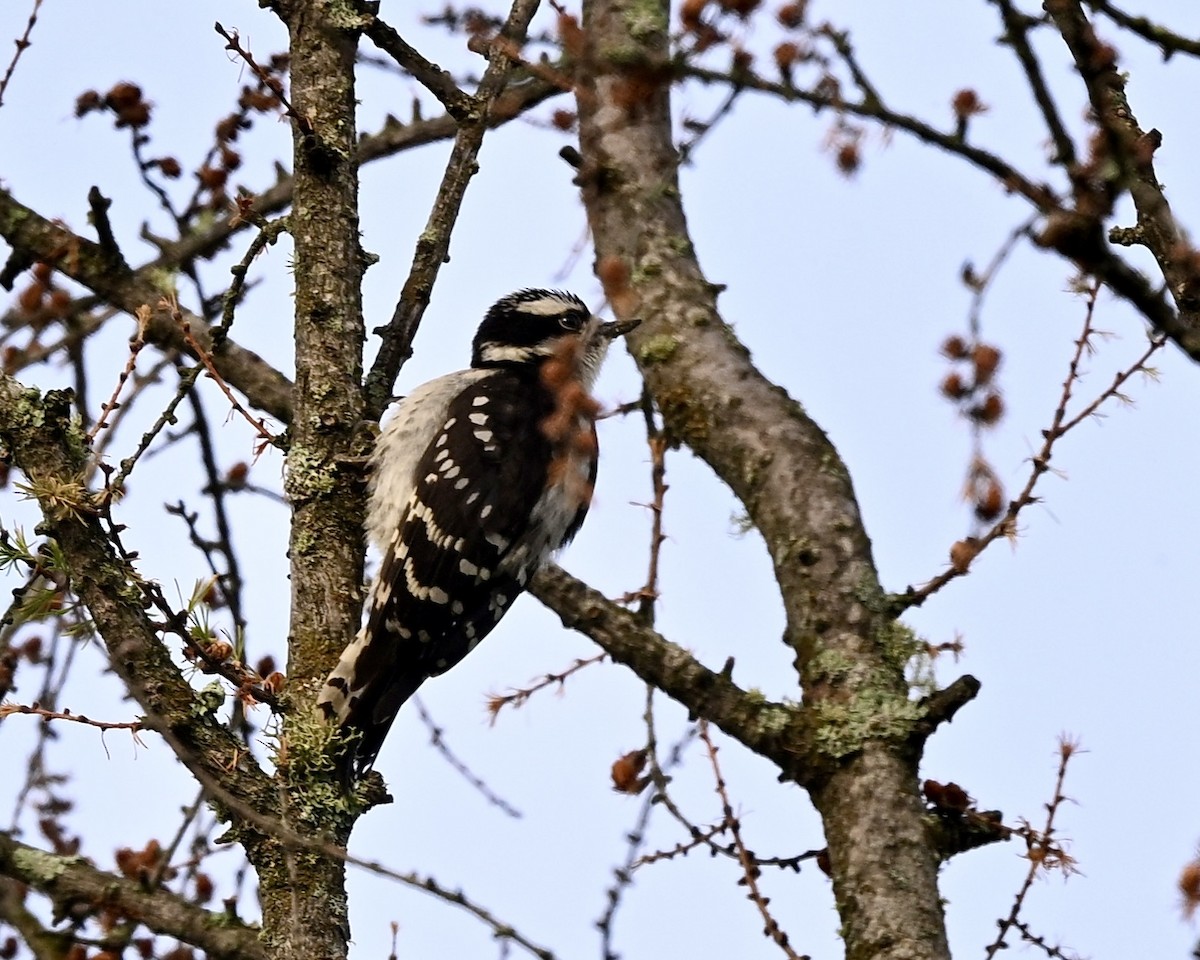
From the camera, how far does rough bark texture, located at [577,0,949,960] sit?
3904 mm

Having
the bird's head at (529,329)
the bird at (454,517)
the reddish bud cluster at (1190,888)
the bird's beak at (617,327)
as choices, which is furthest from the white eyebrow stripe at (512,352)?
the reddish bud cluster at (1190,888)

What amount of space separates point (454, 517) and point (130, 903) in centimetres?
153

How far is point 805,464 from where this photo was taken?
4.98 m

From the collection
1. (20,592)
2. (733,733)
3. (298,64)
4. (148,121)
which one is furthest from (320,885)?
(148,121)

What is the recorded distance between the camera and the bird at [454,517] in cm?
434

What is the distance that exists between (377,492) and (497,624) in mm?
985

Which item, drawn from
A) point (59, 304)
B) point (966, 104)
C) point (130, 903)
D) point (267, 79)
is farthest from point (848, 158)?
point (59, 304)

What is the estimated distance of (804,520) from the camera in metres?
4.83

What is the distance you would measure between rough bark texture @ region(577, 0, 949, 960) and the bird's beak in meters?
0.16

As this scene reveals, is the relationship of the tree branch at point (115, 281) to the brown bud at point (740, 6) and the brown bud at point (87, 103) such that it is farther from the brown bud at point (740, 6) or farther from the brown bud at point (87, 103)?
the brown bud at point (740, 6)

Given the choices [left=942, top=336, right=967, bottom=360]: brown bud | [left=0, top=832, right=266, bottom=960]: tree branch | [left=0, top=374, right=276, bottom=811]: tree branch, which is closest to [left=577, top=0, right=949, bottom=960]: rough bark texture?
[left=942, top=336, right=967, bottom=360]: brown bud

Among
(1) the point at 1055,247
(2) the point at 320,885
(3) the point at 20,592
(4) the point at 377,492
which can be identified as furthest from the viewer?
(4) the point at 377,492

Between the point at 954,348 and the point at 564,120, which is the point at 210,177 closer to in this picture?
the point at 564,120

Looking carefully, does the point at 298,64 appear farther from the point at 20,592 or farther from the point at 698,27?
the point at 698,27
